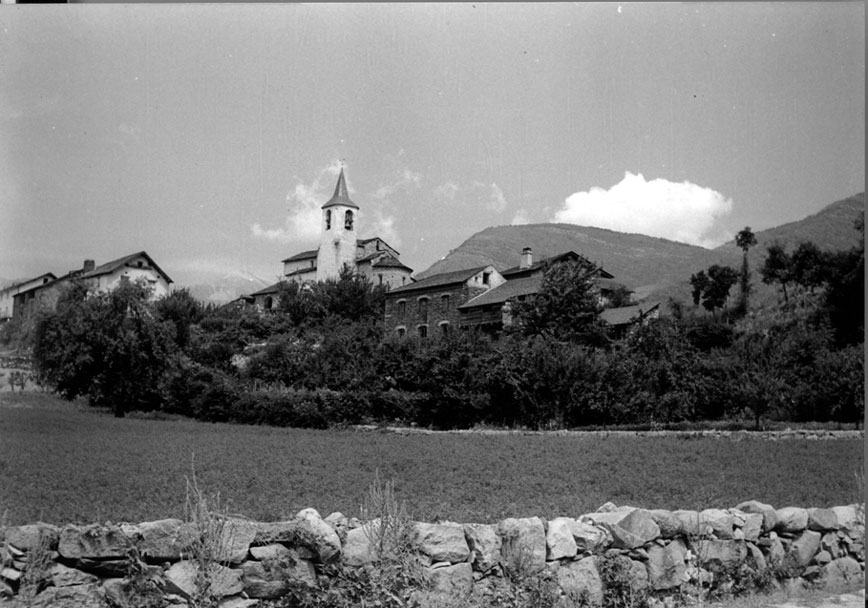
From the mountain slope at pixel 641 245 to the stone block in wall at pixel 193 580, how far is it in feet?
13.4

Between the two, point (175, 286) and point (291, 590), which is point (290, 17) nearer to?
point (175, 286)

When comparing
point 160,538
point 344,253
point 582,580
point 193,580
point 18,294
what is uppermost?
point 344,253

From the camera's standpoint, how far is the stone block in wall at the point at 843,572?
5055 mm

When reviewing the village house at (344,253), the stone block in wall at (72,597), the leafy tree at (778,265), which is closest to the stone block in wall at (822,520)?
the leafy tree at (778,265)

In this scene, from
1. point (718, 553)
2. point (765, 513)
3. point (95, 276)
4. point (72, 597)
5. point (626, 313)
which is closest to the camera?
point (72, 597)

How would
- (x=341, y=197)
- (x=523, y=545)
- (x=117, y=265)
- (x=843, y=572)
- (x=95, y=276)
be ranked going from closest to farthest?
(x=523, y=545), (x=843, y=572), (x=117, y=265), (x=341, y=197), (x=95, y=276)

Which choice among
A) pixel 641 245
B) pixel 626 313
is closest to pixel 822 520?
pixel 641 245

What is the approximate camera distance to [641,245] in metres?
7.28

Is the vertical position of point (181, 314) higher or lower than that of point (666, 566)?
higher

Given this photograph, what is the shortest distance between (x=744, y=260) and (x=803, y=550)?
404 centimetres

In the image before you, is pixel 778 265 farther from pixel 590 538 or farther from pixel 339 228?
pixel 339 228

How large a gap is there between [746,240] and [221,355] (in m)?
13.2

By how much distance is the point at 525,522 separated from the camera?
4.35m

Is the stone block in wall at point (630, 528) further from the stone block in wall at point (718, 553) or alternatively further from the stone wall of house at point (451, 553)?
the stone block in wall at point (718, 553)
